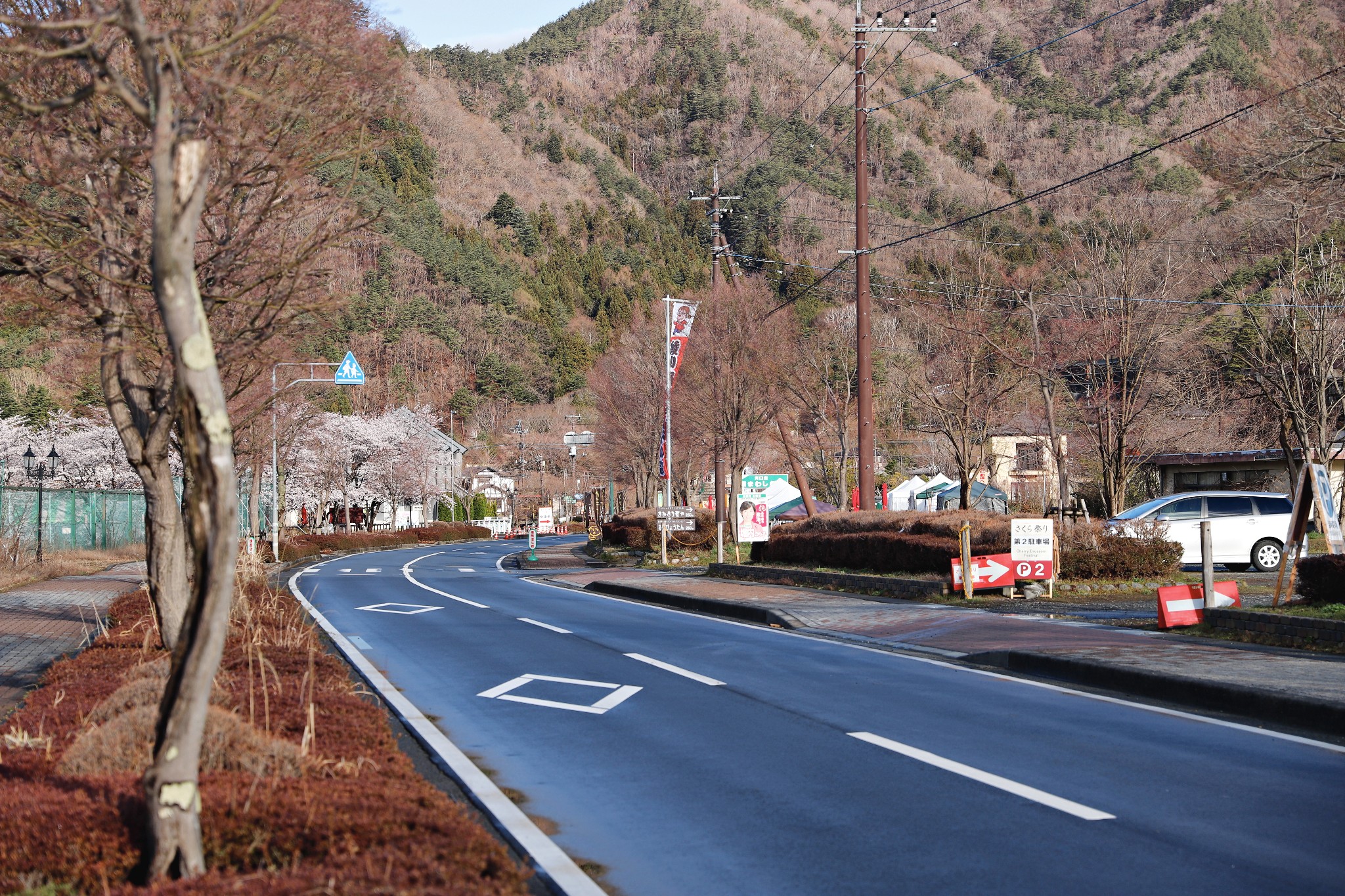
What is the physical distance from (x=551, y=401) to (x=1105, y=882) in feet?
353

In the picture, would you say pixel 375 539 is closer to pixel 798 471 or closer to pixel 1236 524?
pixel 798 471

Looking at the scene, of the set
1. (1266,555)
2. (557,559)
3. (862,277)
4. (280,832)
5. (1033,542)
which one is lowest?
(557,559)

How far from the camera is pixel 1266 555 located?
23.8 m

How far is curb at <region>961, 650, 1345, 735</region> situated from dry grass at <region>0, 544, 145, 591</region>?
2051cm

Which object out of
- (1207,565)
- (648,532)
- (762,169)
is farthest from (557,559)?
(762,169)

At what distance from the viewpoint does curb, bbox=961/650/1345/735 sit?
28.9ft

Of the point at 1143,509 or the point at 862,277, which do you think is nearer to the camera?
the point at 1143,509

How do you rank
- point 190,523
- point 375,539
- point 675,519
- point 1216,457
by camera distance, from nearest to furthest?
1. point 190,523
2. point 675,519
3. point 1216,457
4. point 375,539

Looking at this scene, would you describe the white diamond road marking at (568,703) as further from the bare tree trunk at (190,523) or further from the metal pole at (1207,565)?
the metal pole at (1207,565)

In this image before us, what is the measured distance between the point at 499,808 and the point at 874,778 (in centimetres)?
237

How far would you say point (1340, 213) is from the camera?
49.5 ft

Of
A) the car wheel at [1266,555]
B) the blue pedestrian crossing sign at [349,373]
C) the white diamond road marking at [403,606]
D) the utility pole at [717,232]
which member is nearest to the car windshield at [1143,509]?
the car wheel at [1266,555]

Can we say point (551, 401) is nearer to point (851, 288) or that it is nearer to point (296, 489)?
point (296, 489)

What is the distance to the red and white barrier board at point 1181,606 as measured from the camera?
14.5m
